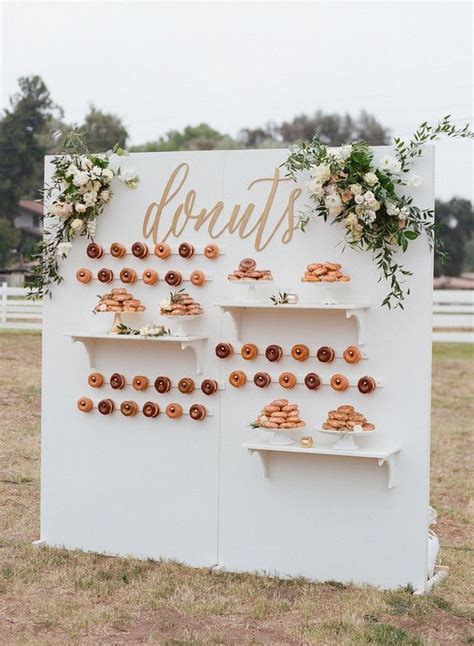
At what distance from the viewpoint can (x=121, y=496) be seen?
18.5 ft

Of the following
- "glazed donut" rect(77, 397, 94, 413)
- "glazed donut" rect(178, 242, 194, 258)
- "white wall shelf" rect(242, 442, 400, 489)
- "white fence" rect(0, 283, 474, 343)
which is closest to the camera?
"white wall shelf" rect(242, 442, 400, 489)

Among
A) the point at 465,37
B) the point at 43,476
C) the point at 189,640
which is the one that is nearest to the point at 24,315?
the point at 43,476

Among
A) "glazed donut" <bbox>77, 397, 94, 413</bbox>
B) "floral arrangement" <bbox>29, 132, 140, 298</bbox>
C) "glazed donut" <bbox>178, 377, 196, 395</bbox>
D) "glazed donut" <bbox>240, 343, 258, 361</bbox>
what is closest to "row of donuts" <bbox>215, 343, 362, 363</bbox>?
"glazed donut" <bbox>240, 343, 258, 361</bbox>

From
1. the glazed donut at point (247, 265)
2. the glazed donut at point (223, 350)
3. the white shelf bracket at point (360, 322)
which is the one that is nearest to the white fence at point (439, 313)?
the glazed donut at point (223, 350)

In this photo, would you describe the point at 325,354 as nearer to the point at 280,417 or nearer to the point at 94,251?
the point at 280,417

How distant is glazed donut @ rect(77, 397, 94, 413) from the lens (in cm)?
565

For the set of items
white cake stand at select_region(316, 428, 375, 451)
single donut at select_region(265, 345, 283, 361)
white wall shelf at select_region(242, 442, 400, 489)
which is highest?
single donut at select_region(265, 345, 283, 361)

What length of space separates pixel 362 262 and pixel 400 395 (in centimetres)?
67

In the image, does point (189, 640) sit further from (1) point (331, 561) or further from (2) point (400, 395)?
(2) point (400, 395)

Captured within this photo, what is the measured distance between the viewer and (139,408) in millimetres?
5570

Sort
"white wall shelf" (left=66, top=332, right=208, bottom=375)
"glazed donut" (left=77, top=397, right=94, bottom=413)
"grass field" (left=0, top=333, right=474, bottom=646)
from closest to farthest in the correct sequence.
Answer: "grass field" (left=0, top=333, right=474, bottom=646), "white wall shelf" (left=66, top=332, right=208, bottom=375), "glazed donut" (left=77, top=397, right=94, bottom=413)

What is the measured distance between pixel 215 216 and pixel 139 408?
3.69ft

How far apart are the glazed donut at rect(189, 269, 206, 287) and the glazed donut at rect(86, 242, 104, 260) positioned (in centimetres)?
57

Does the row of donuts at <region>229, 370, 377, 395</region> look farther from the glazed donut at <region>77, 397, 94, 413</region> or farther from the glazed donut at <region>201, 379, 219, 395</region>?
the glazed donut at <region>77, 397, 94, 413</region>
